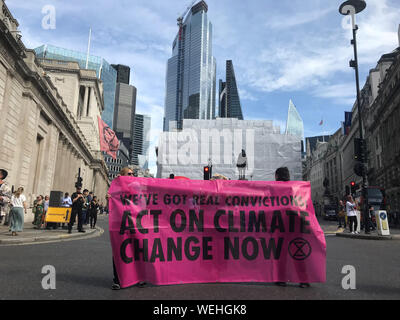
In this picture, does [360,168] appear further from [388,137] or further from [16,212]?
[388,137]

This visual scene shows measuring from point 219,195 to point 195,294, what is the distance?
1.44 m

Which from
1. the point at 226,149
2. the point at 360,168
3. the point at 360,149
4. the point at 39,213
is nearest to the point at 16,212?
the point at 39,213

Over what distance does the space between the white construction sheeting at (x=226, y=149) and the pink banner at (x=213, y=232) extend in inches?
1827

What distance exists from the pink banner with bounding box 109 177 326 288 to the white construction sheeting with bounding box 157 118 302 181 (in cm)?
4640

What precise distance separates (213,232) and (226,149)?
4895 centimetres

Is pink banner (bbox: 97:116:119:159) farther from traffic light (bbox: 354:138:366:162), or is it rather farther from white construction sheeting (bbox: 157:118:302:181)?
traffic light (bbox: 354:138:366:162)

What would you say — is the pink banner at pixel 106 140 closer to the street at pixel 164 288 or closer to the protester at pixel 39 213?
the protester at pixel 39 213

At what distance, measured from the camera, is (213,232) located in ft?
14.8

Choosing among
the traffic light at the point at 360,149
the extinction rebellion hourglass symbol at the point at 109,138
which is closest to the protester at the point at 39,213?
the traffic light at the point at 360,149

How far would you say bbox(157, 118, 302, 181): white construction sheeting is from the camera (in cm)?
5181

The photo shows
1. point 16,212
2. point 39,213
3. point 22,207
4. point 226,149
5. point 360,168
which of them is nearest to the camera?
point 16,212

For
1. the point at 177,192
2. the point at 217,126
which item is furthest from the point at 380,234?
the point at 217,126

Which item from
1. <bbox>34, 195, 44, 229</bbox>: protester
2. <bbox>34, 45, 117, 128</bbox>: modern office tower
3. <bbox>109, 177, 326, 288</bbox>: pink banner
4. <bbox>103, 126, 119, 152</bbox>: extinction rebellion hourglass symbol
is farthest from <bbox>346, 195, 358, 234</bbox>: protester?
<bbox>34, 45, 117, 128</bbox>: modern office tower

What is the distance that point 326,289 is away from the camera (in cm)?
425
